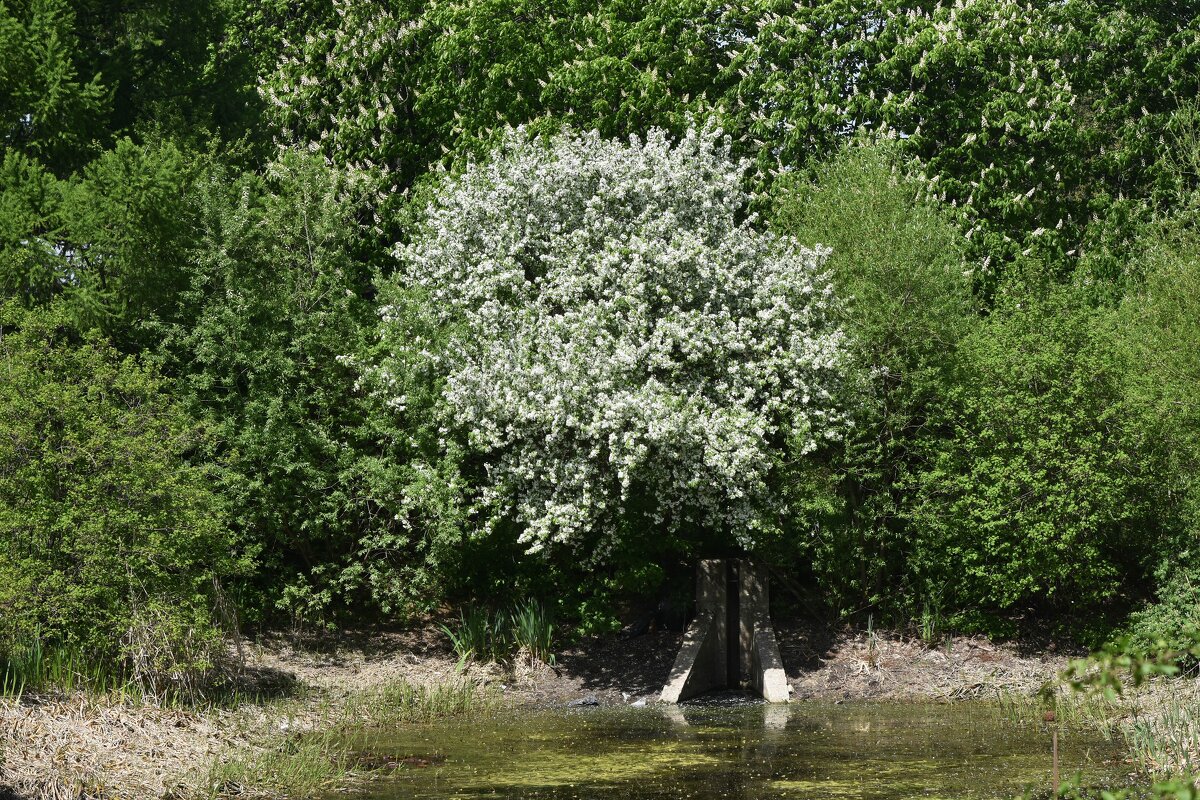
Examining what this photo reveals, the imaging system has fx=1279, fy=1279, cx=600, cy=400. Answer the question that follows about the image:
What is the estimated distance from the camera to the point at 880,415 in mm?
22469

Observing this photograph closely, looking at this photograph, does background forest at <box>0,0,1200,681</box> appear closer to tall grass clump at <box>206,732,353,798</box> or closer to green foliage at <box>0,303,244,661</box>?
green foliage at <box>0,303,244,661</box>

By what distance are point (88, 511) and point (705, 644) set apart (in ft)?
32.9

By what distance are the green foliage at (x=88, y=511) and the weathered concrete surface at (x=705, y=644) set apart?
7447 millimetres

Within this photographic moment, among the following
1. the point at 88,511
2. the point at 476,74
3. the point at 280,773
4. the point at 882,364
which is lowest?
the point at 280,773

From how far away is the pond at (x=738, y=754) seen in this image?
12.9 metres

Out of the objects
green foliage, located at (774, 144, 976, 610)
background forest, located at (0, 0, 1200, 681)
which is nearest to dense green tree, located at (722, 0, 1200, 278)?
background forest, located at (0, 0, 1200, 681)

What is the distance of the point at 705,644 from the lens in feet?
69.7

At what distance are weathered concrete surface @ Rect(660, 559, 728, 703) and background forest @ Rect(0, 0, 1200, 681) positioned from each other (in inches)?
37.3

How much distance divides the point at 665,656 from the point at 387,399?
21.8ft

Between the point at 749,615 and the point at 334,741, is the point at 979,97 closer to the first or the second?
the point at 749,615

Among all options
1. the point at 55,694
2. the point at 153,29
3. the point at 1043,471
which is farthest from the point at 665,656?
the point at 153,29

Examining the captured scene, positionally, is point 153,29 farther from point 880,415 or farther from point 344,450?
point 880,415

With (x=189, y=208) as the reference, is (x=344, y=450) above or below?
below

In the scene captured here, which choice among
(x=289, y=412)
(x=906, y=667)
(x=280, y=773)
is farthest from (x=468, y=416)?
(x=906, y=667)
